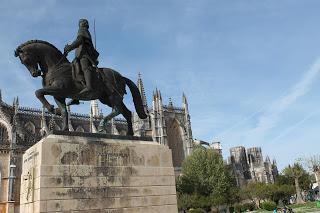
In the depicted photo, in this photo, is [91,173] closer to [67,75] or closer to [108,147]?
[108,147]

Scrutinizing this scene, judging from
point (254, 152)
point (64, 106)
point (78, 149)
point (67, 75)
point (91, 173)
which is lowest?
point (91, 173)

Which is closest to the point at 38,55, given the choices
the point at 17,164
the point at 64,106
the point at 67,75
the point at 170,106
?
the point at 67,75

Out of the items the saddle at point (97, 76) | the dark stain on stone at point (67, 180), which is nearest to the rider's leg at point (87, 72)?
the saddle at point (97, 76)

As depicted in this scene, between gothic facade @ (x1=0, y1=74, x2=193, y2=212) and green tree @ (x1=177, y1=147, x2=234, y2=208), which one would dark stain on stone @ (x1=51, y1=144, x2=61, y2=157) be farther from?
green tree @ (x1=177, y1=147, x2=234, y2=208)

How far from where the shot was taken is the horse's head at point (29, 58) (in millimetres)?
9301

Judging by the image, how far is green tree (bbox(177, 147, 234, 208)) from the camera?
49812 mm

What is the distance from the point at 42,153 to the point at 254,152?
115350 mm

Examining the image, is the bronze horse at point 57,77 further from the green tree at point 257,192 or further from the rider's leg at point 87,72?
the green tree at point 257,192

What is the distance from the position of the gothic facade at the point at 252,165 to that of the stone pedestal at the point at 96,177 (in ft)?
252

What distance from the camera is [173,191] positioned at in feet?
32.1

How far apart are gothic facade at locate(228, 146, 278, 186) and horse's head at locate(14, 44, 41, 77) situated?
7823 cm

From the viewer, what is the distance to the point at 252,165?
105 m

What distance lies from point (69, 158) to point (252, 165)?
101852 millimetres

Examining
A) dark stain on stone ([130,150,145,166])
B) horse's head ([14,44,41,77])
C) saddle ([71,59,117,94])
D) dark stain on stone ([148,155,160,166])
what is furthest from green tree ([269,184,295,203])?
horse's head ([14,44,41,77])
